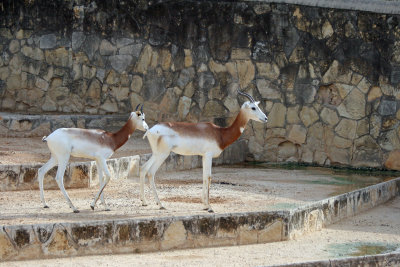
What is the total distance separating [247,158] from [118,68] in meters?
2.97

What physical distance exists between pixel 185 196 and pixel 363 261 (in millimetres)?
3426

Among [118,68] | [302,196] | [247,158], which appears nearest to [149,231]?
[302,196]

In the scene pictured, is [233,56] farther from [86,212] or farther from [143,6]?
[86,212]

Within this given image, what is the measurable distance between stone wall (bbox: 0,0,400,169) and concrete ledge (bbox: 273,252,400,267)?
6325 millimetres

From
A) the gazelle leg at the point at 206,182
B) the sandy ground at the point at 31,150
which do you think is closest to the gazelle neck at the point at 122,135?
the gazelle leg at the point at 206,182

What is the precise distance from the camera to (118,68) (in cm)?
1540

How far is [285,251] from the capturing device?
8180 millimetres

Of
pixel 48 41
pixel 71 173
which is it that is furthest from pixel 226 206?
pixel 48 41

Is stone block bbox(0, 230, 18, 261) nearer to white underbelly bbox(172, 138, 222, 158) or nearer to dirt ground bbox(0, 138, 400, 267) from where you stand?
dirt ground bbox(0, 138, 400, 267)

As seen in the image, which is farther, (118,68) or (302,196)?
(118,68)

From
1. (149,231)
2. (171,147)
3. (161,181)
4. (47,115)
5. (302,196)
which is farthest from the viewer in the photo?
(47,115)

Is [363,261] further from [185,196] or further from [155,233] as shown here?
[185,196]

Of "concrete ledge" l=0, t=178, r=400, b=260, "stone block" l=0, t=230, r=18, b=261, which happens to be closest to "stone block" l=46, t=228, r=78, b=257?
"concrete ledge" l=0, t=178, r=400, b=260

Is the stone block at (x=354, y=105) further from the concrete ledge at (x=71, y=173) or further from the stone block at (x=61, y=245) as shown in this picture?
the stone block at (x=61, y=245)
